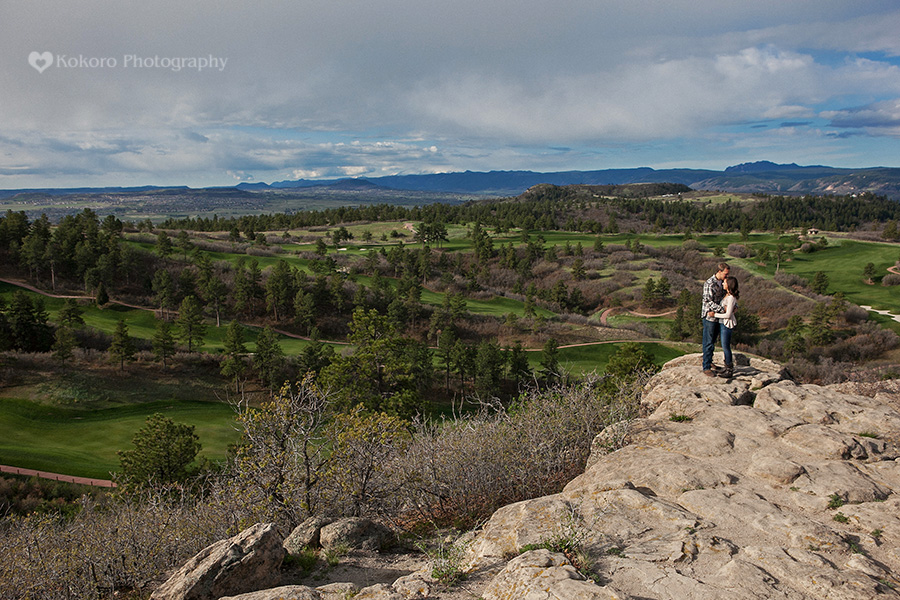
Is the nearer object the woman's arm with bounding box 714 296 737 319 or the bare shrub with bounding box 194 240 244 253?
the woman's arm with bounding box 714 296 737 319

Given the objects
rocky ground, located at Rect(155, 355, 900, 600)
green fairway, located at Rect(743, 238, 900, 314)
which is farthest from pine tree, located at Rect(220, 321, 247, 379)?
green fairway, located at Rect(743, 238, 900, 314)

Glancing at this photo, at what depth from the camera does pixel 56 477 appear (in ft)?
77.4

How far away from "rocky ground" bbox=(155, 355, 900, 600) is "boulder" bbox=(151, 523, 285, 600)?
714 mm

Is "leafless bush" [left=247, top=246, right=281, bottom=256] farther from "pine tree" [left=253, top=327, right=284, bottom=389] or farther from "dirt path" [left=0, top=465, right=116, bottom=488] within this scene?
"dirt path" [left=0, top=465, right=116, bottom=488]

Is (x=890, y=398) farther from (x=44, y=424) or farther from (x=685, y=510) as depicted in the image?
(x=44, y=424)

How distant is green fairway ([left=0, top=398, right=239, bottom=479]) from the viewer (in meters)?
25.1

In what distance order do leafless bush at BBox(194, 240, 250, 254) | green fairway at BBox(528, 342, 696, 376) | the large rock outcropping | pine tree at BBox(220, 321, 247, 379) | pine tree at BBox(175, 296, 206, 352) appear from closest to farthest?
the large rock outcropping
pine tree at BBox(220, 321, 247, 379)
pine tree at BBox(175, 296, 206, 352)
green fairway at BBox(528, 342, 696, 376)
leafless bush at BBox(194, 240, 250, 254)

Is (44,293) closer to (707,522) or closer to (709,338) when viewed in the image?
(709,338)

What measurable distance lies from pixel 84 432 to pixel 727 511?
36018 millimetres

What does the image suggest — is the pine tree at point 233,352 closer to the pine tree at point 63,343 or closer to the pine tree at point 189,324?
the pine tree at point 189,324

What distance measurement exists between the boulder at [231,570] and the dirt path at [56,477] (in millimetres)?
21682

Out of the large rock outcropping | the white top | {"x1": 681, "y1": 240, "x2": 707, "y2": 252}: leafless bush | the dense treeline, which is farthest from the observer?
the dense treeline

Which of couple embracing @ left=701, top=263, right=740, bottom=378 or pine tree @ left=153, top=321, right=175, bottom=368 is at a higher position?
couple embracing @ left=701, top=263, right=740, bottom=378

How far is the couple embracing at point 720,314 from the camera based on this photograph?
11289 mm
